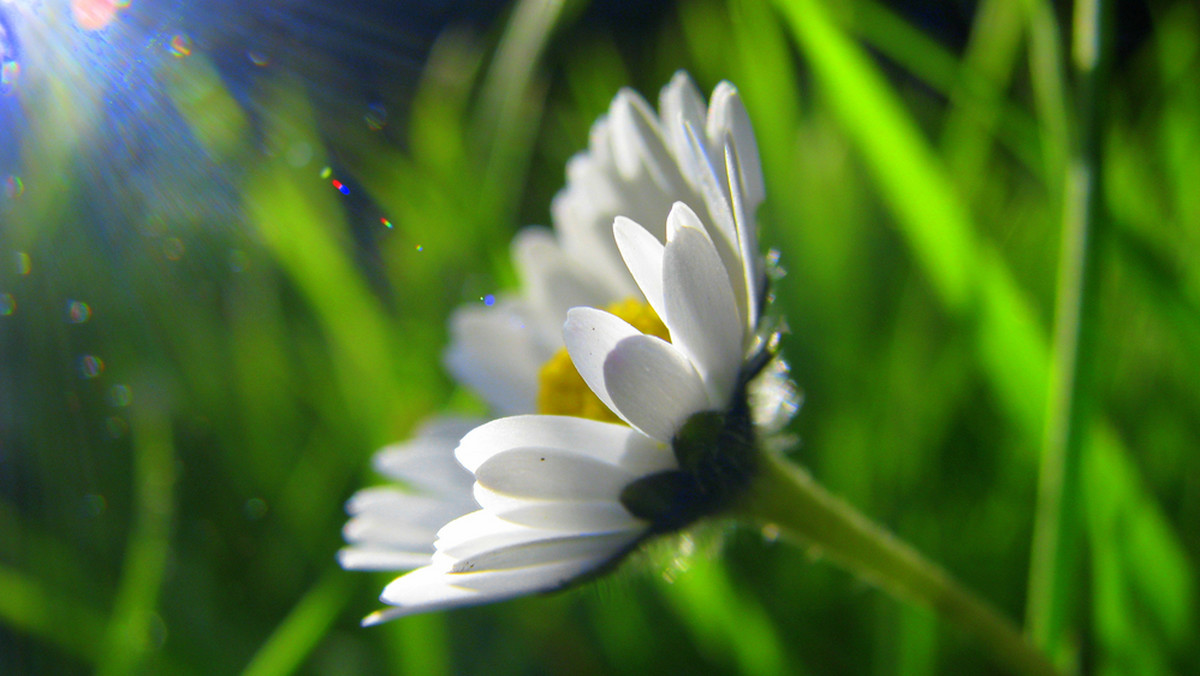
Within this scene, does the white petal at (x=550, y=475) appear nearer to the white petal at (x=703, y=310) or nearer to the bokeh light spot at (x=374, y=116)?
the white petal at (x=703, y=310)

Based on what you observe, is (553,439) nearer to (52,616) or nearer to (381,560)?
(381,560)

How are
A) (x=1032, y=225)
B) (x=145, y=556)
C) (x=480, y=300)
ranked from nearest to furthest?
(x=145, y=556) → (x=480, y=300) → (x=1032, y=225)

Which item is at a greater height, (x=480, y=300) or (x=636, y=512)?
(x=480, y=300)

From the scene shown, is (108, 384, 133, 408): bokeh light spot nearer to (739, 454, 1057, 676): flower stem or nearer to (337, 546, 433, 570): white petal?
(337, 546, 433, 570): white petal

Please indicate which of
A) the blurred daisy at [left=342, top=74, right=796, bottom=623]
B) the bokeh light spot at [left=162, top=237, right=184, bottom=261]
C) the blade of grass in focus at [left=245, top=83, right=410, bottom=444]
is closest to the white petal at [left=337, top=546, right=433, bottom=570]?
the blurred daisy at [left=342, top=74, right=796, bottom=623]

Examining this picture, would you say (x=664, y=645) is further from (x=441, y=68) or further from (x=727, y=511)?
(x=441, y=68)

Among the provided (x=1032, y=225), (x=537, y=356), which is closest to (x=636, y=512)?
(x=537, y=356)

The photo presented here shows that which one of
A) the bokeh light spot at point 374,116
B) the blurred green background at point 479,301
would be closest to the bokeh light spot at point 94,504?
the blurred green background at point 479,301
